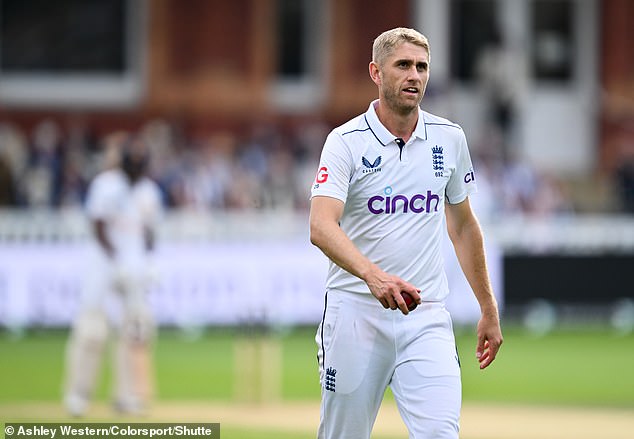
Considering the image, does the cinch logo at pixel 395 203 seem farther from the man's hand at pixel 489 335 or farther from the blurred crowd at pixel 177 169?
the blurred crowd at pixel 177 169

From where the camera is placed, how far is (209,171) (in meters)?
23.8

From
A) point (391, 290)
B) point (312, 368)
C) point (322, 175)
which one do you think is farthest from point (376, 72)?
point (312, 368)

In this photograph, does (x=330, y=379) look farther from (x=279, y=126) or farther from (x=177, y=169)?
(x=279, y=126)

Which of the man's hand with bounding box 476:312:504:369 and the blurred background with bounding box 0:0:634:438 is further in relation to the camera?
the blurred background with bounding box 0:0:634:438

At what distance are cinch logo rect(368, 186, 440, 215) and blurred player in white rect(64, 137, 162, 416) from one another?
658cm

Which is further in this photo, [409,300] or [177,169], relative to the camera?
[177,169]

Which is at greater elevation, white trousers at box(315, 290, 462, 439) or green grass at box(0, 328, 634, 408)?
white trousers at box(315, 290, 462, 439)

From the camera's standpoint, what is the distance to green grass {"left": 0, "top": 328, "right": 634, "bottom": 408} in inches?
636

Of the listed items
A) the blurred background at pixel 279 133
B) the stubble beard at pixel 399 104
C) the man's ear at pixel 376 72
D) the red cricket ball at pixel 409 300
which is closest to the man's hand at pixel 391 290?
the red cricket ball at pixel 409 300

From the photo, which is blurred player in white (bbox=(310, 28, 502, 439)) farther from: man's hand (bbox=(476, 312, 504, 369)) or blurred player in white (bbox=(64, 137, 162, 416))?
blurred player in white (bbox=(64, 137, 162, 416))

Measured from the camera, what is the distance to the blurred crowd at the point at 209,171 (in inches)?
896

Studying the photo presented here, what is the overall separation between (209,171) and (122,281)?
32.5 ft

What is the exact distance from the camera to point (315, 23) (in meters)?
29.9

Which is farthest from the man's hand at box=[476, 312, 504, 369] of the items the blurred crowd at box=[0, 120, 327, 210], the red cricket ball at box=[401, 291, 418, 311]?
the blurred crowd at box=[0, 120, 327, 210]
